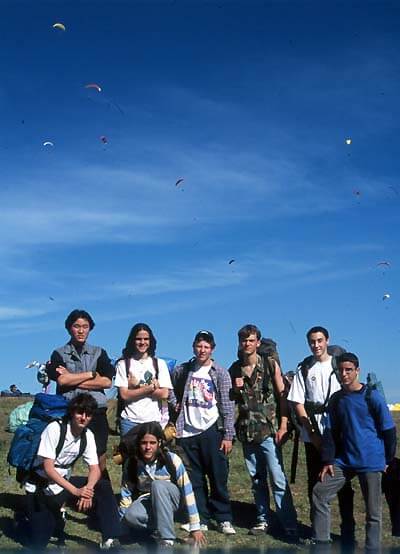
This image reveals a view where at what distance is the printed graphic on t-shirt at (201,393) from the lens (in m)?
10.1

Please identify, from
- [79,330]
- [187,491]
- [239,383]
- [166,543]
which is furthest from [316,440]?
[79,330]

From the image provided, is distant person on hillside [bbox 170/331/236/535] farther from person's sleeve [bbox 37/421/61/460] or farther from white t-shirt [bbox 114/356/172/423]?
person's sleeve [bbox 37/421/61/460]

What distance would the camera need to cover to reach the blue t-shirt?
9.21 meters

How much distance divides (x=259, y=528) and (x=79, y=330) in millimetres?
3324

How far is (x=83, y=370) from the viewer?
32.4ft

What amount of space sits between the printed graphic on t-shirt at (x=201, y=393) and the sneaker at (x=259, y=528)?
5.34 ft

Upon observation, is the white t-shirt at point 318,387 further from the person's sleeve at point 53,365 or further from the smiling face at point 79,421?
the person's sleeve at point 53,365

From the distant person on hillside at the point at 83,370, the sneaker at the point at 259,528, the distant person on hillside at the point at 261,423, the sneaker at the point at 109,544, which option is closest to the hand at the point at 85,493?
the sneaker at the point at 109,544

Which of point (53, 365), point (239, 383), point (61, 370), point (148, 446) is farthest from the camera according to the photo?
point (239, 383)

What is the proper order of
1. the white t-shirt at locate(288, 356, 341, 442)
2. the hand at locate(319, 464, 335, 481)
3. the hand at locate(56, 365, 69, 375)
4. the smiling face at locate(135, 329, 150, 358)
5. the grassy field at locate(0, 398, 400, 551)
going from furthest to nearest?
the smiling face at locate(135, 329, 150, 358)
the white t-shirt at locate(288, 356, 341, 442)
the hand at locate(56, 365, 69, 375)
the grassy field at locate(0, 398, 400, 551)
the hand at locate(319, 464, 335, 481)

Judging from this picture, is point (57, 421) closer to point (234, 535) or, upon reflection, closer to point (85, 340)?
point (85, 340)

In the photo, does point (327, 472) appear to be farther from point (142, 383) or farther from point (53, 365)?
point (53, 365)

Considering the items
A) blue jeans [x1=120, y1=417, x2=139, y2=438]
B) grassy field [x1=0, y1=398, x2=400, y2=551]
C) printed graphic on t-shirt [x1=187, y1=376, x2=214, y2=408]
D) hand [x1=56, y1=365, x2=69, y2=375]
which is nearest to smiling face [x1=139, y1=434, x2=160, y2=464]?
blue jeans [x1=120, y1=417, x2=139, y2=438]

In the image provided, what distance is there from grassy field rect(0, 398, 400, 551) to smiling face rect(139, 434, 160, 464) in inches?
40.0
